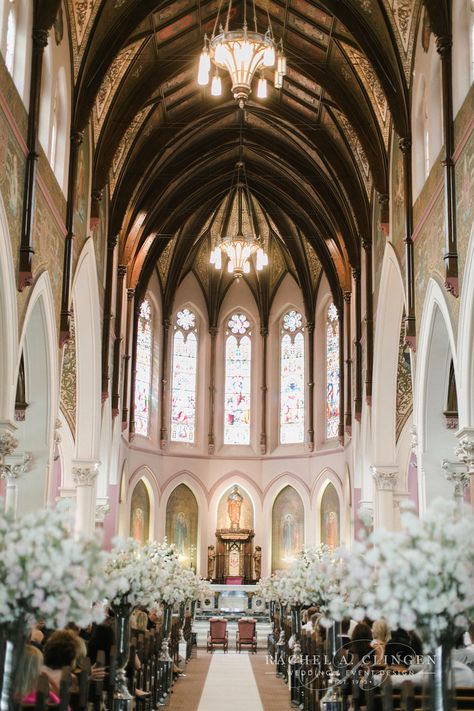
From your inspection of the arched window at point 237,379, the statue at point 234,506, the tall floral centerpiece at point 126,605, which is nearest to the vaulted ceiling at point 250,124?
the arched window at point 237,379

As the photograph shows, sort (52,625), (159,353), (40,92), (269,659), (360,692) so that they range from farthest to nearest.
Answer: (159,353) < (269,659) < (40,92) < (360,692) < (52,625)

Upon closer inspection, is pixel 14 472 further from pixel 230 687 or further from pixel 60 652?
pixel 60 652

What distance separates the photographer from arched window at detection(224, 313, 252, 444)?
3962 cm

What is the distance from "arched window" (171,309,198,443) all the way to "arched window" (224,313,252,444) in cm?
142

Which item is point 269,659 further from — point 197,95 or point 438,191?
point 197,95

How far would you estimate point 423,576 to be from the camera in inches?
262

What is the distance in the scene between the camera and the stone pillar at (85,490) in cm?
2430

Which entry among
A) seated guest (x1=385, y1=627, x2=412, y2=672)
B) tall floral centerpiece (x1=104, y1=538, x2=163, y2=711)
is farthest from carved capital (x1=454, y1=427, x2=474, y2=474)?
tall floral centerpiece (x1=104, y1=538, x2=163, y2=711)

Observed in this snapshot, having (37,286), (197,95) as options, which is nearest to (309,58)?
(197,95)

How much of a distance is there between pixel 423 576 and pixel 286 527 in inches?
1247

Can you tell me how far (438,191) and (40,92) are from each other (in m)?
7.25

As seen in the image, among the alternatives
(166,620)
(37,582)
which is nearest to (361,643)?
(37,582)

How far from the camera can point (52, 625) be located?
695cm

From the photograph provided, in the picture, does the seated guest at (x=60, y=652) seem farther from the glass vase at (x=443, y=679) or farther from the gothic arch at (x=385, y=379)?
the gothic arch at (x=385, y=379)
